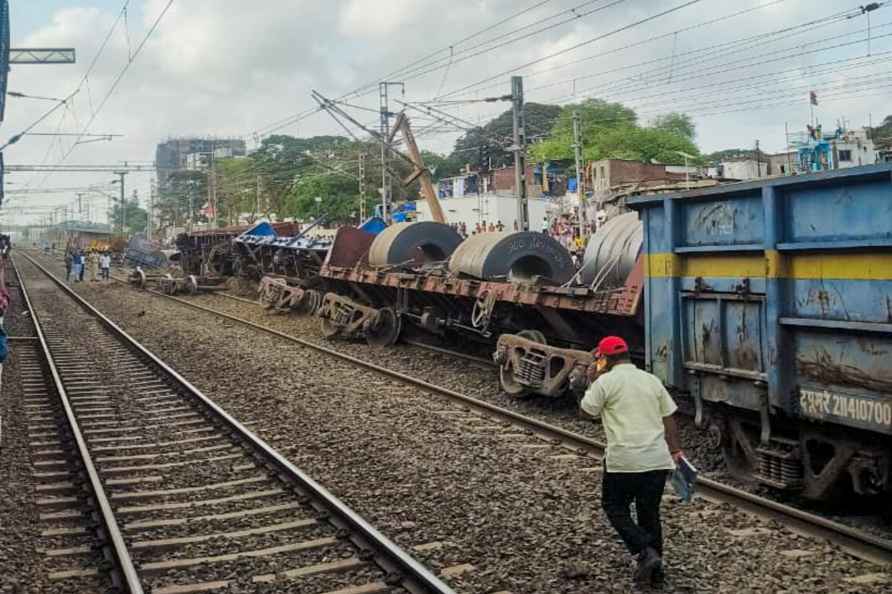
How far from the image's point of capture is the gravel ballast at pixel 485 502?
17.0 ft

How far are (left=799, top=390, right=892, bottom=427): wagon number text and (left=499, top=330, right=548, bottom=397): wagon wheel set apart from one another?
15.7ft

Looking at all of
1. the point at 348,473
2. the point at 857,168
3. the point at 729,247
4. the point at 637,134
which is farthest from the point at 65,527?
the point at 637,134

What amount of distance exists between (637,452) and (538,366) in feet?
16.8

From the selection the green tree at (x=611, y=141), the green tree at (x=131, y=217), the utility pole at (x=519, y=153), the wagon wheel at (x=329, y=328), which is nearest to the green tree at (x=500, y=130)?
the green tree at (x=611, y=141)

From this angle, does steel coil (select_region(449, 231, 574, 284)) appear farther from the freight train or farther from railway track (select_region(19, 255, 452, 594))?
railway track (select_region(19, 255, 452, 594))

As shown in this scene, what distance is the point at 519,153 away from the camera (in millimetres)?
22203

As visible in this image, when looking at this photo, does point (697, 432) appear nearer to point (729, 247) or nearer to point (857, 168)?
point (729, 247)

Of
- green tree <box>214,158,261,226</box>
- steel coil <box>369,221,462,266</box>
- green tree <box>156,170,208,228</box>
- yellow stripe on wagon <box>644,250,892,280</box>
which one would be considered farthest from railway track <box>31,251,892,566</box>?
green tree <box>156,170,208,228</box>

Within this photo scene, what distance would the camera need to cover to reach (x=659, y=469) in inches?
197

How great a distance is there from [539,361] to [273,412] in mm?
3143

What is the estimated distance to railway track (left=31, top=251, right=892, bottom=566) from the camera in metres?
5.41

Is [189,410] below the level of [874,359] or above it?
below

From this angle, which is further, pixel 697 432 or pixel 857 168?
pixel 697 432

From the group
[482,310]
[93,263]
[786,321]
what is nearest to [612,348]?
[786,321]
